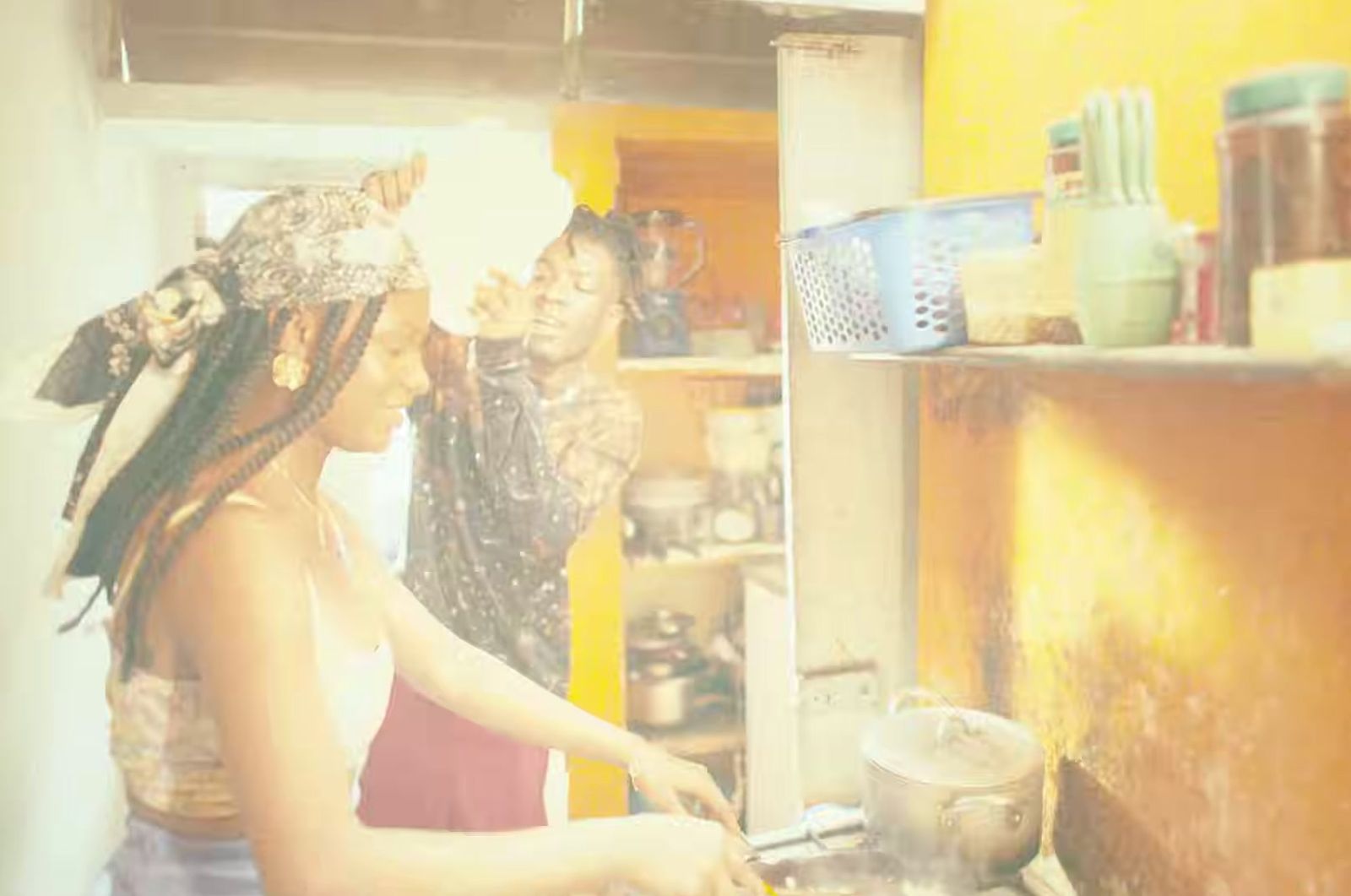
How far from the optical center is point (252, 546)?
4.84 ft

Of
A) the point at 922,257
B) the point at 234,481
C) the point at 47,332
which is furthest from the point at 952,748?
the point at 47,332

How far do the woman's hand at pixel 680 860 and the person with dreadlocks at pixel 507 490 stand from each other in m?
0.14

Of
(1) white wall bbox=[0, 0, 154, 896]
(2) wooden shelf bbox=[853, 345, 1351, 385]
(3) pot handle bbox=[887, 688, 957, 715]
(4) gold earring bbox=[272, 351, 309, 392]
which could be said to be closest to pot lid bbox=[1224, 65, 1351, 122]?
(2) wooden shelf bbox=[853, 345, 1351, 385]

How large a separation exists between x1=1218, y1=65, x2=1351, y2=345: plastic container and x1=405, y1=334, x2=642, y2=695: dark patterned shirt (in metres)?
0.86

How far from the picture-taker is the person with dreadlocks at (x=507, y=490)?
1.58 meters

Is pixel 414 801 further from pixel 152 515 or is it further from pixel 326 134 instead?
pixel 326 134

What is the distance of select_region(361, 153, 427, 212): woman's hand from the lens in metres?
1.53

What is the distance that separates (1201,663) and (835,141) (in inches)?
35.4

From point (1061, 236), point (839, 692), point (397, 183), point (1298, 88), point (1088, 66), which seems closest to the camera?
point (1298, 88)

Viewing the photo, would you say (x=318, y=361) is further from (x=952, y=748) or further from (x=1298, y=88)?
(x=1298, y=88)

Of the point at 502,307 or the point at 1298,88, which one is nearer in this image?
the point at 1298,88

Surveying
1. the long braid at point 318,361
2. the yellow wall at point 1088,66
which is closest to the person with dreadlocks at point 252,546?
the long braid at point 318,361

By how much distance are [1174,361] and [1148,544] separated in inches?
17.1

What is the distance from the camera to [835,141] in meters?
1.73
